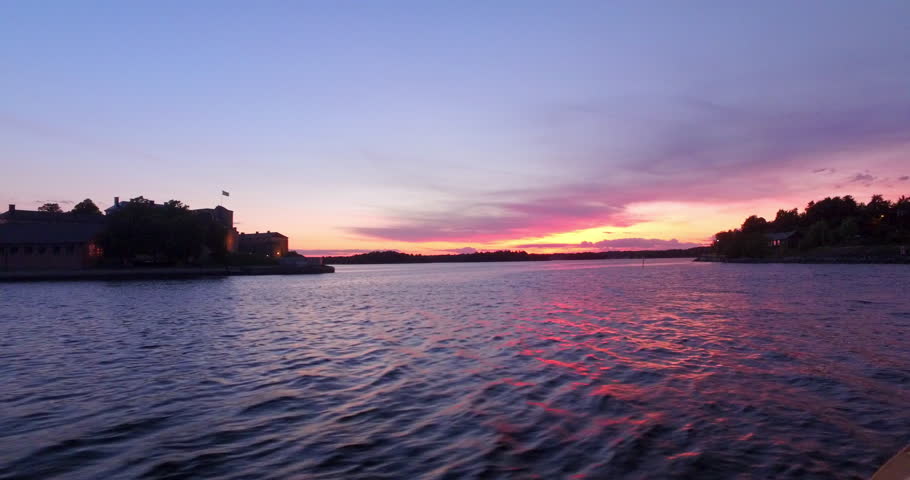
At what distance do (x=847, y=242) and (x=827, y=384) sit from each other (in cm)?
14288

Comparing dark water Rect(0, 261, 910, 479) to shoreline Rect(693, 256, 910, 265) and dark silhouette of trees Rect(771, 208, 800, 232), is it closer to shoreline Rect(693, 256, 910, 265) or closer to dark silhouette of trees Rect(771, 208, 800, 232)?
shoreline Rect(693, 256, 910, 265)

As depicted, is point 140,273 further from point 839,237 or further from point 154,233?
point 839,237

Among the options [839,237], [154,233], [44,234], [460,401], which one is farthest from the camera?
[839,237]

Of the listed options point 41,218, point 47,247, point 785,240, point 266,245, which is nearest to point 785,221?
point 785,240

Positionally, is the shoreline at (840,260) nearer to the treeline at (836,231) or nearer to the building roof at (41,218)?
the treeline at (836,231)

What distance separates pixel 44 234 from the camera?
7850cm

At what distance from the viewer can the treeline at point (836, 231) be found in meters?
123

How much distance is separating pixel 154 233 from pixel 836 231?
14694cm

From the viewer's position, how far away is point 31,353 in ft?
50.0

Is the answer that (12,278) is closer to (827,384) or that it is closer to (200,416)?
(200,416)

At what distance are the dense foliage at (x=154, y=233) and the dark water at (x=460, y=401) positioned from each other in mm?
66304

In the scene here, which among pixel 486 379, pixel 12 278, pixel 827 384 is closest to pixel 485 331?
pixel 486 379

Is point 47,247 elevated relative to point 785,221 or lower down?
lower down

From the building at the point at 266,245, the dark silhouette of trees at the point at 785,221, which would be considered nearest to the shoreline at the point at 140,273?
the building at the point at 266,245
